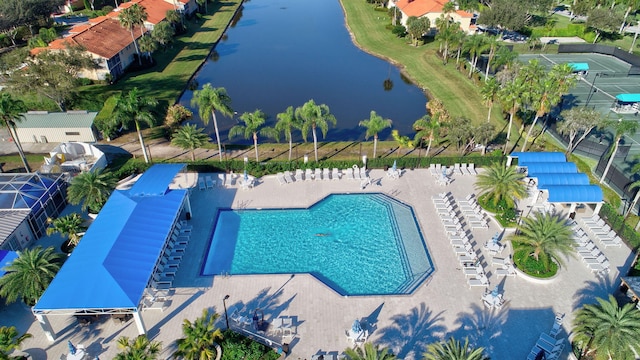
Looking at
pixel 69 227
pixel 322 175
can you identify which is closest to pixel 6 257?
pixel 69 227

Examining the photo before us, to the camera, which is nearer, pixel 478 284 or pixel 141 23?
pixel 478 284

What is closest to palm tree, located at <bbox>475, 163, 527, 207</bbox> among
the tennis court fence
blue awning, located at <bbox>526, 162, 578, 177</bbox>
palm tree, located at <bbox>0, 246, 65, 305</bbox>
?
blue awning, located at <bbox>526, 162, 578, 177</bbox>

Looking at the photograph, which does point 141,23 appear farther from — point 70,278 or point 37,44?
point 70,278

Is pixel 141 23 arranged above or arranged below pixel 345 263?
above

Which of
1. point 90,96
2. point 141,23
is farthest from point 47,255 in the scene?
point 141,23

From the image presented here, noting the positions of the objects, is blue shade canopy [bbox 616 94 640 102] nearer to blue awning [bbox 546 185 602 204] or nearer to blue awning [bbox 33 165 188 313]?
blue awning [bbox 546 185 602 204]

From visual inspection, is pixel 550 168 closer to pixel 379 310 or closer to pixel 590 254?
A: pixel 590 254
